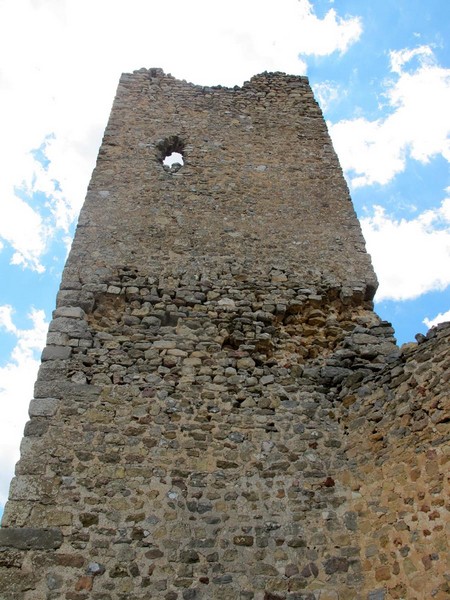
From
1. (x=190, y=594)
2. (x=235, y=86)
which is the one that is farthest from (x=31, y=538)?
(x=235, y=86)

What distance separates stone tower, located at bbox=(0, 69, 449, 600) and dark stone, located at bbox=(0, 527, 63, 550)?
0.04ft

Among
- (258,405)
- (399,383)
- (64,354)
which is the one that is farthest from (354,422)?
(64,354)

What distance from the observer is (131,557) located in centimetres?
423

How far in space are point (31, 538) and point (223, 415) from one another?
6.27 feet

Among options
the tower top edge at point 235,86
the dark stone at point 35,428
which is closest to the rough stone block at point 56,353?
the dark stone at point 35,428

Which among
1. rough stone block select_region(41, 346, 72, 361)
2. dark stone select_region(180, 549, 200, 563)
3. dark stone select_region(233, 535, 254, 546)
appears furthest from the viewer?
rough stone block select_region(41, 346, 72, 361)

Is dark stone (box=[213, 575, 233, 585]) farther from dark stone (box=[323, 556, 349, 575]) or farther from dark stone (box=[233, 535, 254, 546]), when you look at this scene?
dark stone (box=[323, 556, 349, 575])

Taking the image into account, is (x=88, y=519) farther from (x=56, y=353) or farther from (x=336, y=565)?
(x=336, y=565)

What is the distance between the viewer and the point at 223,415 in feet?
16.9

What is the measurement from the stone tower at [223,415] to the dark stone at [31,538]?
0.04 ft

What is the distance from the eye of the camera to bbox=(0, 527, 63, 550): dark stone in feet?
13.6

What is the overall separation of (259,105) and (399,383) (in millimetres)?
5865

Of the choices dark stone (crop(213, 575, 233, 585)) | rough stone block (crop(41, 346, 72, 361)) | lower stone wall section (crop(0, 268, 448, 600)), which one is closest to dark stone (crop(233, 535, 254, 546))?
lower stone wall section (crop(0, 268, 448, 600))

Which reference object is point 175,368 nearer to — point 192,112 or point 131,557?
point 131,557
